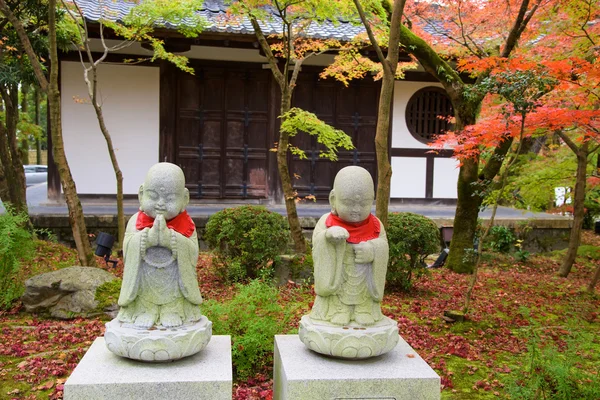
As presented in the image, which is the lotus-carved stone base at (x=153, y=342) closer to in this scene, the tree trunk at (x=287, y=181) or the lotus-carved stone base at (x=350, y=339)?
the lotus-carved stone base at (x=350, y=339)

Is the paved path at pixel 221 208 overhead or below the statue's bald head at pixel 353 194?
below

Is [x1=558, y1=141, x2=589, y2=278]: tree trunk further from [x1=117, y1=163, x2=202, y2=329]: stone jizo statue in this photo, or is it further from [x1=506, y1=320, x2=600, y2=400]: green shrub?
[x1=117, y1=163, x2=202, y2=329]: stone jizo statue

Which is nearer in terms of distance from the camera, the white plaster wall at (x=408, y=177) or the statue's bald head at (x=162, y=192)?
the statue's bald head at (x=162, y=192)

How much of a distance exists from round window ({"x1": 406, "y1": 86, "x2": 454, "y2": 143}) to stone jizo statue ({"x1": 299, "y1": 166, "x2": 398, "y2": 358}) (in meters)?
10.3

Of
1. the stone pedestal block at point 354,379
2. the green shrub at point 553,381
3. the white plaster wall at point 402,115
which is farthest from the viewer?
the white plaster wall at point 402,115

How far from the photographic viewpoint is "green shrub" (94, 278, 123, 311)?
6.64m

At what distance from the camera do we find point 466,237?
9.73 m

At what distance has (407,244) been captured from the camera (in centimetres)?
795

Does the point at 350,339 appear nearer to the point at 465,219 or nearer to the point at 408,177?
the point at 465,219

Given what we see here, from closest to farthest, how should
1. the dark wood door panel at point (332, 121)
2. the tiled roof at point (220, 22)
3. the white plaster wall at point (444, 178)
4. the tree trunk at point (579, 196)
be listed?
the tree trunk at point (579, 196) → the tiled roof at point (220, 22) → the dark wood door panel at point (332, 121) → the white plaster wall at point (444, 178)

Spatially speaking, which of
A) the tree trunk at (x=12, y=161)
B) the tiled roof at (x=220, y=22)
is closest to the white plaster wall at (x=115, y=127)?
the tiled roof at (x=220, y=22)

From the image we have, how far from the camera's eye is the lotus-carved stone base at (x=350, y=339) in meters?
4.23

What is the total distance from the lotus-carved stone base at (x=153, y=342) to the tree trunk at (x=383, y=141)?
3.26 metres

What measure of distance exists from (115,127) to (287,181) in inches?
235
